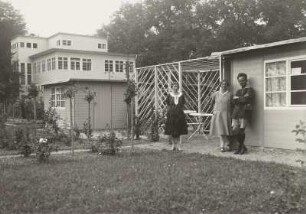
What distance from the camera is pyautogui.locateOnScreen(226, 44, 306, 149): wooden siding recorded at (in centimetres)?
1100

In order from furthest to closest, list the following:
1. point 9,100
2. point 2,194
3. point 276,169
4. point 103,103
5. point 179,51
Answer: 1. point 179,51
2. point 9,100
3. point 103,103
4. point 276,169
5. point 2,194

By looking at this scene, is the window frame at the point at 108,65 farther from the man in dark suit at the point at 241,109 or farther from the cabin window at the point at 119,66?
the man in dark suit at the point at 241,109

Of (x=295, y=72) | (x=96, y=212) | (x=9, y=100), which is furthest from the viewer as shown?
(x=9, y=100)

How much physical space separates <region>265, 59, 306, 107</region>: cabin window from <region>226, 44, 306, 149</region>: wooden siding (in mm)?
153

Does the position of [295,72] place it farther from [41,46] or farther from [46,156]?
[41,46]

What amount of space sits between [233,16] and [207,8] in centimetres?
296

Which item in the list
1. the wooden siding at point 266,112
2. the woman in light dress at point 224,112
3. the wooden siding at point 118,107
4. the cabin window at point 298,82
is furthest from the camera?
the wooden siding at point 118,107

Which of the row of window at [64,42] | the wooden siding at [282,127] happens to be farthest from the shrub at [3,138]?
the row of window at [64,42]

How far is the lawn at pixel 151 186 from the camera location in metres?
5.68

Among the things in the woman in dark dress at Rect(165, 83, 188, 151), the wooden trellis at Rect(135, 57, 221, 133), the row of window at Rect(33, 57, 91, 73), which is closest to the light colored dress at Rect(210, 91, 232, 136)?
the woman in dark dress at Rect(165, 83, 188, 151)

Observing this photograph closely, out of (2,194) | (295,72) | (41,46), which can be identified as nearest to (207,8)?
(41,46)

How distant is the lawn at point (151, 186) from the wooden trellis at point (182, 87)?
7.88 m

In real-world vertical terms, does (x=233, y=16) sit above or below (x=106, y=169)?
above

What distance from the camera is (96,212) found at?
550 cm
